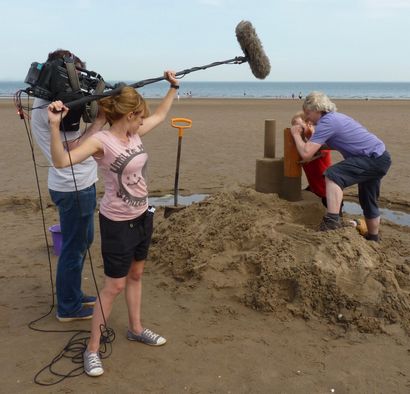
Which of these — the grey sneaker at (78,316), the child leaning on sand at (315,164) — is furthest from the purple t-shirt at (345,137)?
the grey sneaker at (78,316)

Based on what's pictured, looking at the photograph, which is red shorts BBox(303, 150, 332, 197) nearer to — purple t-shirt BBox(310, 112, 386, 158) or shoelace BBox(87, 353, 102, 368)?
purple t-shirt BBox(310, 112, 386, 158)

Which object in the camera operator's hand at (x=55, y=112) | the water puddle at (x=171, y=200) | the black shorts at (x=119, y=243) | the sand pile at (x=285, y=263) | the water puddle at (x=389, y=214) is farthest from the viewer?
the water puddle at (x=171, y=200)

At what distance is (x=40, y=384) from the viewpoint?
2.87 m

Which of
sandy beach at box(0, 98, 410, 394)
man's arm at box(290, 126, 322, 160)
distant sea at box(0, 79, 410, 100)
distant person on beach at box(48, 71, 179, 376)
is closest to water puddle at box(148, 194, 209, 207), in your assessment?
sandy beach at box(0, 98, 410, 394)

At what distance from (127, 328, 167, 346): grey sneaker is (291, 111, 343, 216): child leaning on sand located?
2.61m

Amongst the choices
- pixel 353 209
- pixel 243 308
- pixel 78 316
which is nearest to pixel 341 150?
pixel 243 308

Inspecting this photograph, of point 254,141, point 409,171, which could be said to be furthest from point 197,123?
point 409,171

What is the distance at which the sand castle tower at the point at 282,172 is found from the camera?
5176mm

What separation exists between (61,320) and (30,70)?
1.87 m

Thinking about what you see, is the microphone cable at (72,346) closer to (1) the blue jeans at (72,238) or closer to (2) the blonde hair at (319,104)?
(1) the blue jeans at (72,238)

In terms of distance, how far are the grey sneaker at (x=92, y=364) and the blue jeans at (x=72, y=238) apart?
678 millimetres

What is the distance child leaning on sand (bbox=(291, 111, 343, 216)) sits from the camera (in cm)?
498

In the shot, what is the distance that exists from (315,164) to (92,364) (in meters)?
3.27

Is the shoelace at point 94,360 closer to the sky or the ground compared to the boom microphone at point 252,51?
closer to the ground
